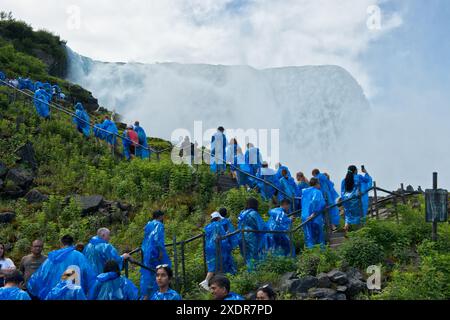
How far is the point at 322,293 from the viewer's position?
31.9 ft

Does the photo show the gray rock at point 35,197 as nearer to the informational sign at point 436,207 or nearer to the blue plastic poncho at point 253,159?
the blue plastic poncho at point 253,159

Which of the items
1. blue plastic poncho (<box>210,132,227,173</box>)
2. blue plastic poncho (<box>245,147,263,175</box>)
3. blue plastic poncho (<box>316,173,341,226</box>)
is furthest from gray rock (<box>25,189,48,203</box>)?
blue plastic poncho (<box>316,173,341,226</box>)

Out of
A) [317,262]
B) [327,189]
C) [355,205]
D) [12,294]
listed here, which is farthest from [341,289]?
[327,189]

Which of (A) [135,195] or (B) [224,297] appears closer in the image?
(B) [224,297]

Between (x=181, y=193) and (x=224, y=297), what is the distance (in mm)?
12450

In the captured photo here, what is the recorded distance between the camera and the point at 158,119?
58.3 m

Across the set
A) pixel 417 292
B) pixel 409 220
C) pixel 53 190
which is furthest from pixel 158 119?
pixel 417 292

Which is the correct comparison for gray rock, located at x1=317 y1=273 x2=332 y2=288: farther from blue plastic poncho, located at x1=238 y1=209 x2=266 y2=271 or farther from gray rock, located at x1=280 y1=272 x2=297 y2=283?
blue plastic poncho, located at x1=238 y1=209 x2=266 y2=271

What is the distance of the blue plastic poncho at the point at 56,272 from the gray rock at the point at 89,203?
27.8 ft

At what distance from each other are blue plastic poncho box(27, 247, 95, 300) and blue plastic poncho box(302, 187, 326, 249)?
5822 mm

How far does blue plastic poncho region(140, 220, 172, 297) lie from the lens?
11.1 m

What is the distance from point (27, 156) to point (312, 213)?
11.0 meters

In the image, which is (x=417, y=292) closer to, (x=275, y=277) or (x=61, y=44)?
(x=275, y=277)
